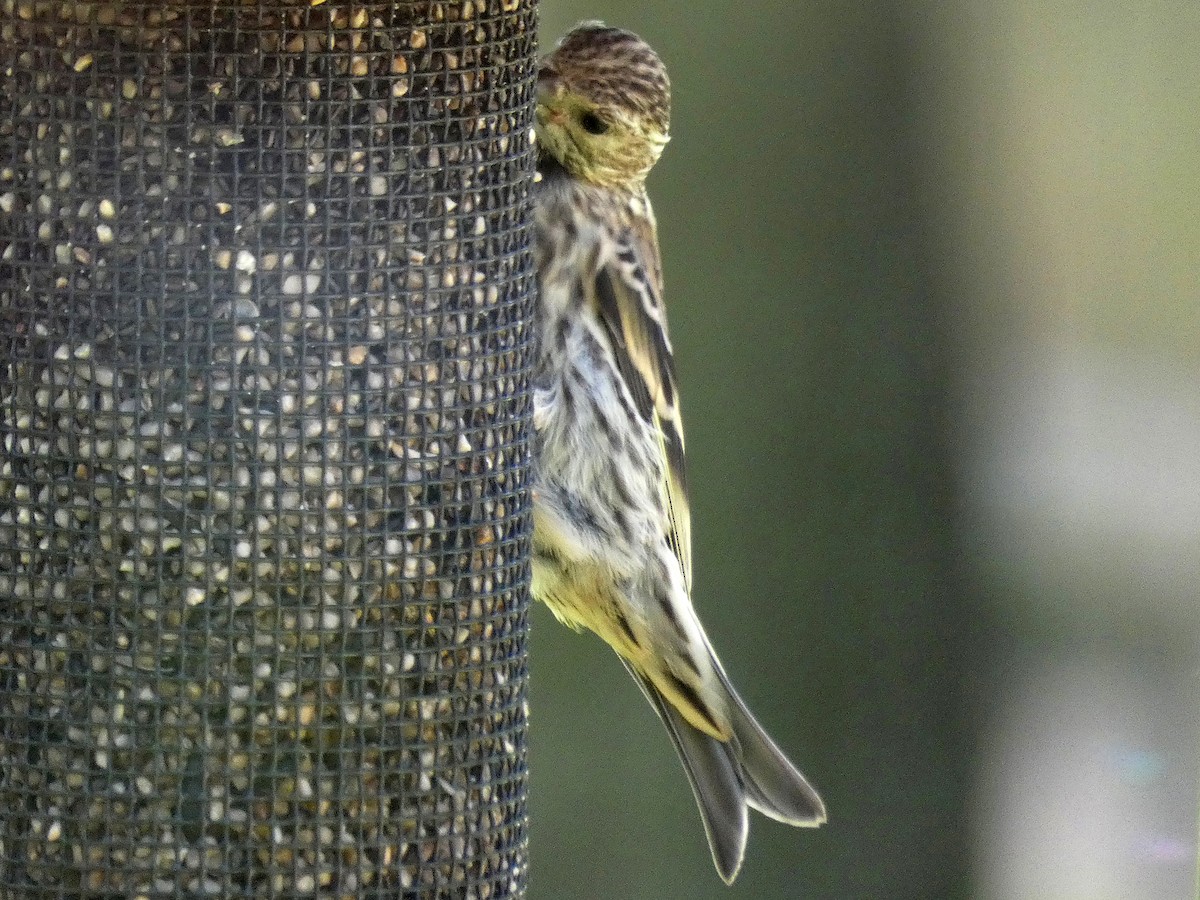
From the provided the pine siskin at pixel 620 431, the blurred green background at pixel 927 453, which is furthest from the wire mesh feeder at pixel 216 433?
the blurred green background at pixel 927 453

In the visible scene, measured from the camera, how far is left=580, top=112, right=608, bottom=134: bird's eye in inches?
202

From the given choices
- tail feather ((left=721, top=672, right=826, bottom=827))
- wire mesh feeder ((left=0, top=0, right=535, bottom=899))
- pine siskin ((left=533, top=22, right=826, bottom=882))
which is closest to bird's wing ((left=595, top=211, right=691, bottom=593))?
pine siskin ((left=533, top=22, right=826, bottom=882))

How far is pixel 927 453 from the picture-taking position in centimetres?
791

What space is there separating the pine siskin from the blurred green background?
2190mm

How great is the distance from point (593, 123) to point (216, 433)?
1.77 meters

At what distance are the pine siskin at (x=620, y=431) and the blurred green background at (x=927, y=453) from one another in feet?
7.18

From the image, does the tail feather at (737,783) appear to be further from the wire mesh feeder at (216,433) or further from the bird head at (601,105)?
the wire mesh feeder at (216,433)

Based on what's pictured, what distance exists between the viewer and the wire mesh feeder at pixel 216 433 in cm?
369

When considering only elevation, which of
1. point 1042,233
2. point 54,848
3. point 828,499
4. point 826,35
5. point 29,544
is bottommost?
point 54,848

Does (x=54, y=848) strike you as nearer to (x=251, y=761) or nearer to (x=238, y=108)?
(x=251, y=761)

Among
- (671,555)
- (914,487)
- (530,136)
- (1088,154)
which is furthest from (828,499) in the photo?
(530,136)

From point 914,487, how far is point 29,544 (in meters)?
4.74

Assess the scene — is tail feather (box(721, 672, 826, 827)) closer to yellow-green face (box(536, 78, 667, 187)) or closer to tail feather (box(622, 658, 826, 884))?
tail feather (box(622, 658, 826, 884))

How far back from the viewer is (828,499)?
7906 millimetres
